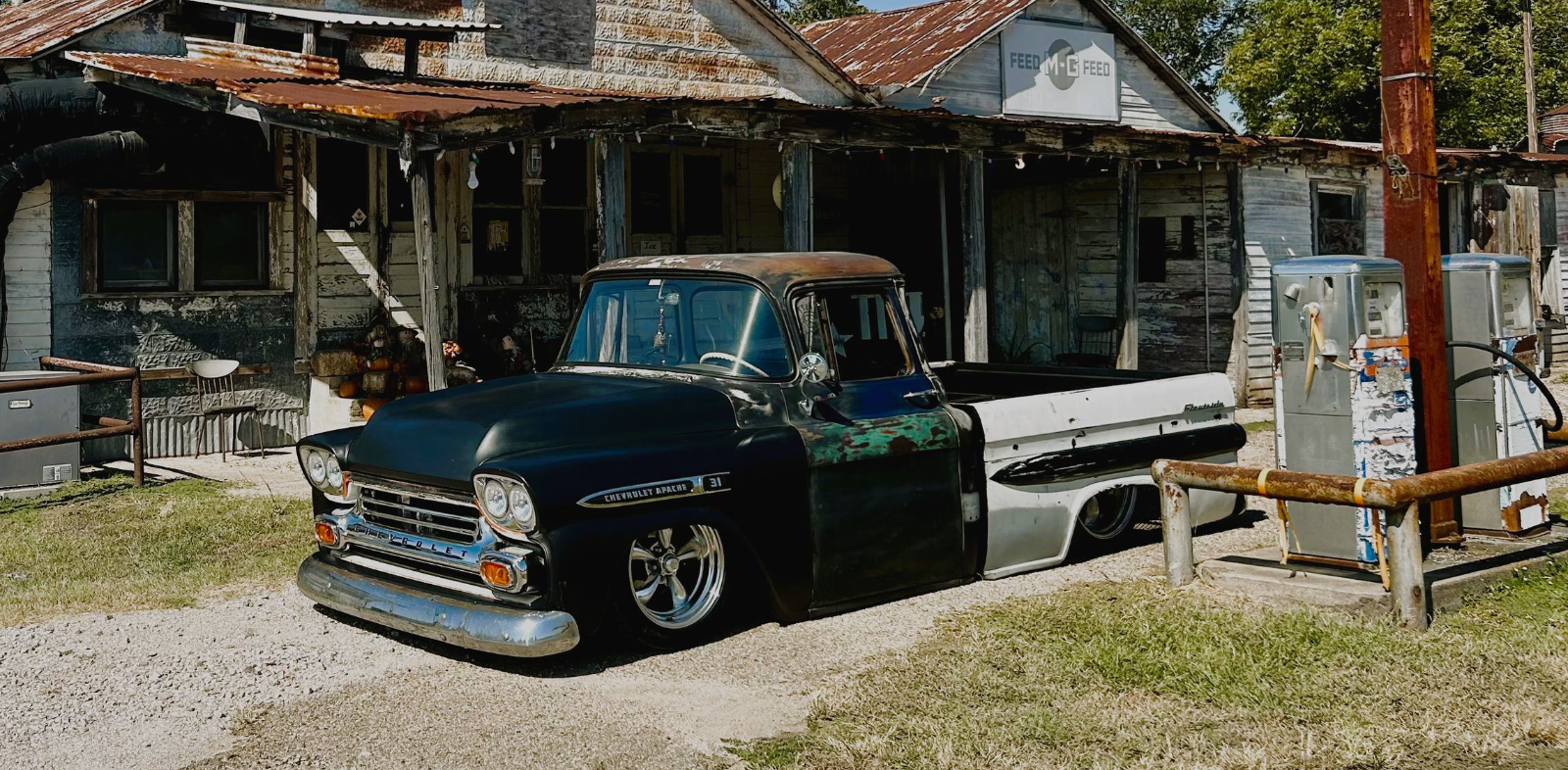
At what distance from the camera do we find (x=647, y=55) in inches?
646

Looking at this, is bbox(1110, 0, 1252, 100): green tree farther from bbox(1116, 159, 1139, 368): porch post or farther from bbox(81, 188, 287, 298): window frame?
bbox(81, 188, 287, 298): window frame

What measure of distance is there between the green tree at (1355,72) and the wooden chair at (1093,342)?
15.9m

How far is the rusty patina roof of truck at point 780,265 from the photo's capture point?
6766mm

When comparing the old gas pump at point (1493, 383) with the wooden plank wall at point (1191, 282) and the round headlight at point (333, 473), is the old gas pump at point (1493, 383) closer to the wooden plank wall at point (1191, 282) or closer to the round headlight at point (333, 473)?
the round headlight at point (333, 473)

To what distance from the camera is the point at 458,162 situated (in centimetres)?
1452

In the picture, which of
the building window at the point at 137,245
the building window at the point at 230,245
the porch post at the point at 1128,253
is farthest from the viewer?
the porch post at the point at 1128,253

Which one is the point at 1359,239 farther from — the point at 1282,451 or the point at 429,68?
the point at 1282,451

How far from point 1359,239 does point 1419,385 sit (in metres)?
12.5

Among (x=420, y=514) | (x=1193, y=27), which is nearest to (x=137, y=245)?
(x=420, y=514)

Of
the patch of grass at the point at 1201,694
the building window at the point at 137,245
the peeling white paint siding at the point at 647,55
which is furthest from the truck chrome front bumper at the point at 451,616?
the peeling white paint siding at the point at 647,55

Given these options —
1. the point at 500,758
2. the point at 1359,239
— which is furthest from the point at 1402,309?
the point at 1359,239

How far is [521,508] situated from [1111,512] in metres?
3.89

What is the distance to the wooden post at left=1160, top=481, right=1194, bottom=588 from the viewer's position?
694 cm

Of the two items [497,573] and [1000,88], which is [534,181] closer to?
[497,573]
